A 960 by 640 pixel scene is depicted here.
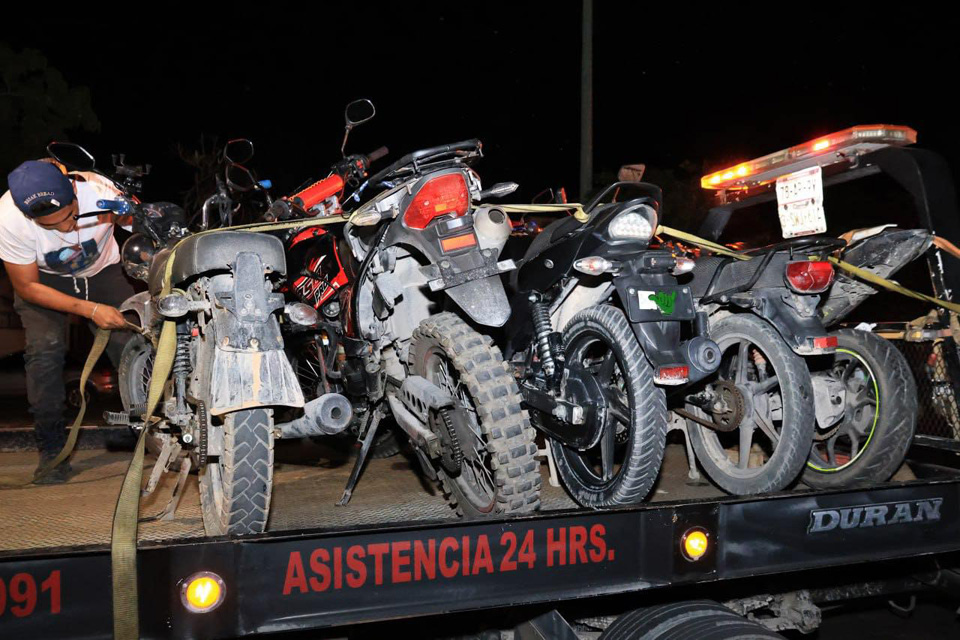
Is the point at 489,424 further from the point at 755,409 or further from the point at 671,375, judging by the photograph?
the point at 755,409

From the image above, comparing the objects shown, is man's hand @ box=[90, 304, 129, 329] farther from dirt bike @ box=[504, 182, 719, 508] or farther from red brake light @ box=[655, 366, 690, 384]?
red brake light @ box=[655, 366, 690, 384]

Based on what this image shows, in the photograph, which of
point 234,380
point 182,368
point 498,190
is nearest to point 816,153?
point 498,190

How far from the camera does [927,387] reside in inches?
155

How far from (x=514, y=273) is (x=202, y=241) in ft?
4.67

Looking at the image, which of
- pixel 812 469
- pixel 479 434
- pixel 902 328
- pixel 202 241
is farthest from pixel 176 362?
pixel 902 328

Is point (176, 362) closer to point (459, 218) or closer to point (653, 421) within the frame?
point (459, 218)

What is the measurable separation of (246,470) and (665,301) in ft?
5.60

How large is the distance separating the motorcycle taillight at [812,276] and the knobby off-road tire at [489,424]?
1319 mm

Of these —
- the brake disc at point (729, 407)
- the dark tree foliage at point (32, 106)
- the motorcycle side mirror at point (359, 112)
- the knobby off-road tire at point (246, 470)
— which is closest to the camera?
the knobby off-road tire at point (246, 470)

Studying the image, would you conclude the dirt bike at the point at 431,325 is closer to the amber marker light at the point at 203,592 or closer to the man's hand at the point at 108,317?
the man's hand at the point at 108,317

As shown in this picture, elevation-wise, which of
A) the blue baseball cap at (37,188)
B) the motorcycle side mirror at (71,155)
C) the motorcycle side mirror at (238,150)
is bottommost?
the blue baseball cap at (37,188)

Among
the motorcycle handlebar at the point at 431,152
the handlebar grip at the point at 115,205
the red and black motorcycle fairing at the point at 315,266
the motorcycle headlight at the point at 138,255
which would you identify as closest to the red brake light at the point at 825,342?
the motorcycle handlebar at the point at 431,152

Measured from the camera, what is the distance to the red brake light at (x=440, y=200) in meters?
3.18

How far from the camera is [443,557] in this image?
196cm
